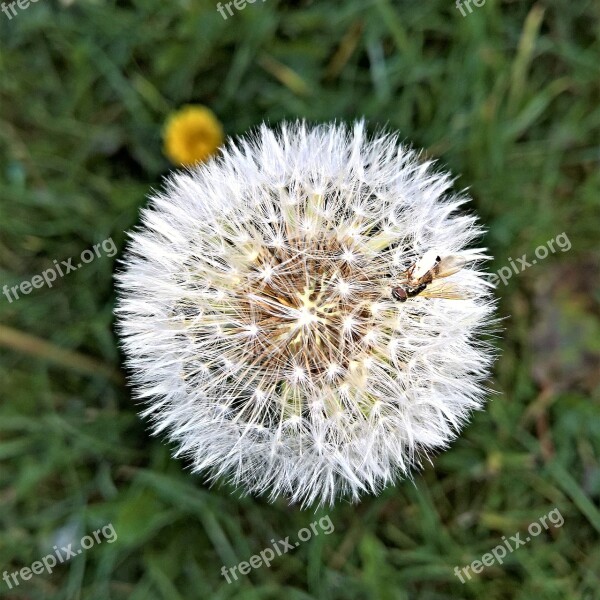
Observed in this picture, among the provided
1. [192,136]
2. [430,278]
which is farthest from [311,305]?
[192,136]

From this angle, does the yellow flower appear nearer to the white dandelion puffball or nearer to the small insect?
the white dandelion puffball

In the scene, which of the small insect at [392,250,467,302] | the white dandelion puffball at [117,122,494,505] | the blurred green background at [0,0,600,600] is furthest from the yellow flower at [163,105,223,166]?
the small insect at [392,250,467,302]

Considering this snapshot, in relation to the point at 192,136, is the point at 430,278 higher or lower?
lower

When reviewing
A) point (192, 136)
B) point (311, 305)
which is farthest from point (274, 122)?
point (311, 305)

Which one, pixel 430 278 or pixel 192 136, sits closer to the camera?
pixel 430 278

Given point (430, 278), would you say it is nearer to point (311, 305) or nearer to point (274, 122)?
point (311, 305)

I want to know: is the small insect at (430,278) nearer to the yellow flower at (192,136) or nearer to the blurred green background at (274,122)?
the blurred green background at (274,122)
